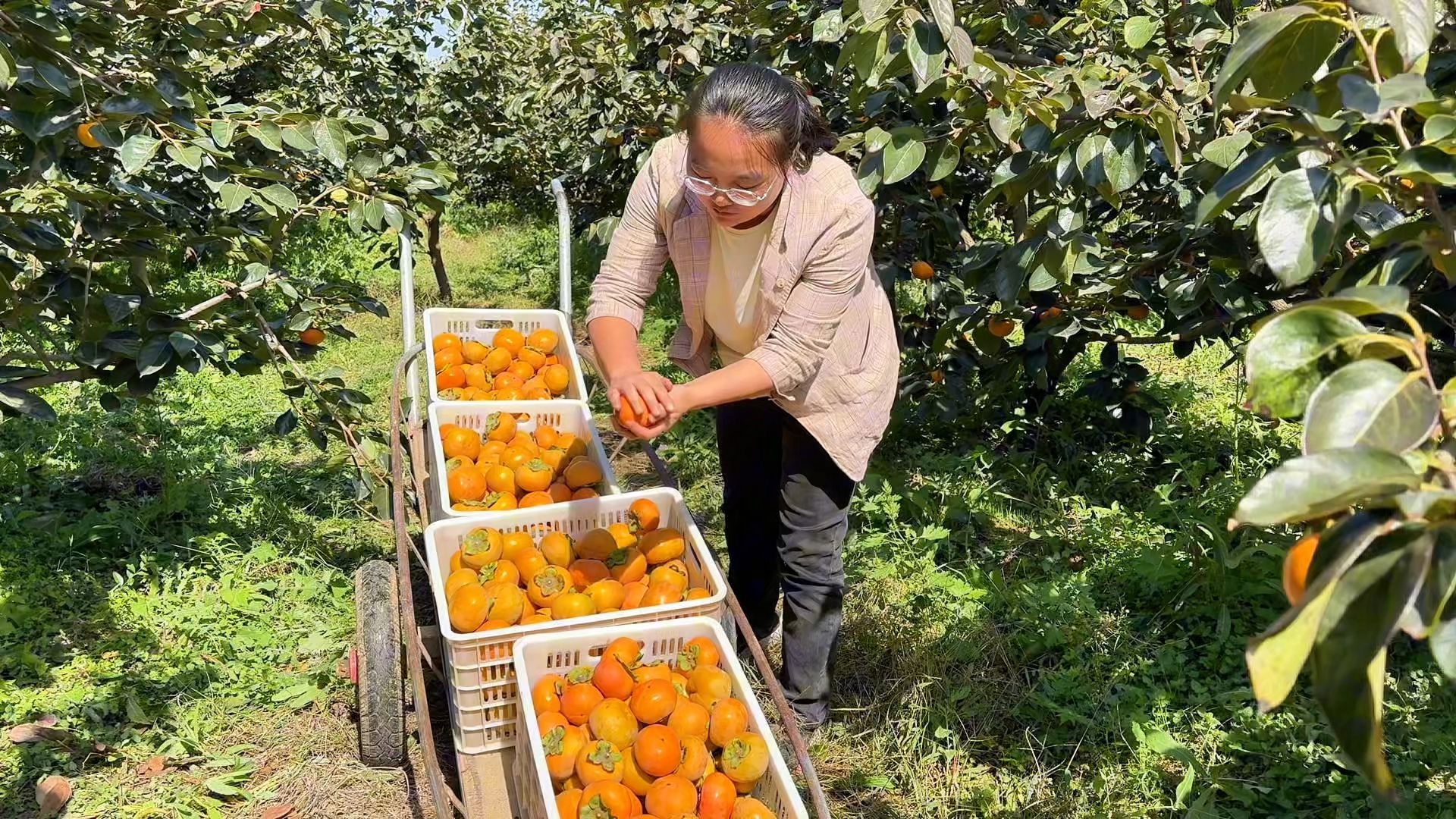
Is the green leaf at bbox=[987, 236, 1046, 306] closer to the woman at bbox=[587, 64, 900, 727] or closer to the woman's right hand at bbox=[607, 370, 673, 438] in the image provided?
the woman at bbox=[587, 64, 900, 727]

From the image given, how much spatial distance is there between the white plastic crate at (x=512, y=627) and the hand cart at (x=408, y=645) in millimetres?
50

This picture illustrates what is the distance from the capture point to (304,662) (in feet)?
10.1

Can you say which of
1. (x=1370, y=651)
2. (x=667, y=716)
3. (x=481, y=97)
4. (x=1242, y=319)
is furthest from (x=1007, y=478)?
(x=481, y=97)

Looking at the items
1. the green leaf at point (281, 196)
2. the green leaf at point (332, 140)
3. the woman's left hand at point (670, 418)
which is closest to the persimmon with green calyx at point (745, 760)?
the woman's left hand at point (670, 418)

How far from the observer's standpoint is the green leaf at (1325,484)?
1.98ft

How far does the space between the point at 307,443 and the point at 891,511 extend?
8.85 ft

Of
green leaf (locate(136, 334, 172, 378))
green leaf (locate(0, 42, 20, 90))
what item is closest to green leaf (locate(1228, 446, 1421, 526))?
green leaf (locate(0, 42, 20, 90))

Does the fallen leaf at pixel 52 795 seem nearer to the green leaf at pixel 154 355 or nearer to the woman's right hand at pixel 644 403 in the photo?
the green leaf at pixel 154 355

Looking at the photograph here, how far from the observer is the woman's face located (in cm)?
193

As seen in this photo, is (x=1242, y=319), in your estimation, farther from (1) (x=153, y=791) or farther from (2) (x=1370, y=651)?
(1) (x=153, y=791)

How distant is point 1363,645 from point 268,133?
7.00 feet

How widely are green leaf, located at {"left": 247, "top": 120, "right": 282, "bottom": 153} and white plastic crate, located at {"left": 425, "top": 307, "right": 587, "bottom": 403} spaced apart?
86cm

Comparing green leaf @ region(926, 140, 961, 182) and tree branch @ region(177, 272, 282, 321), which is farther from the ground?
green leaf @ region(926, 140, 961, 182)

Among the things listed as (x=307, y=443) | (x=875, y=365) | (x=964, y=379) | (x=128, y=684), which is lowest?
(x=307, y=443)
